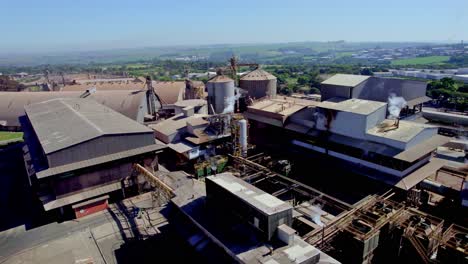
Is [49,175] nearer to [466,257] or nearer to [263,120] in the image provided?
[263,120]

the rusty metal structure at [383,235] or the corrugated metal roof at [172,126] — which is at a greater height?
the corrugated metal roof at [172,126]

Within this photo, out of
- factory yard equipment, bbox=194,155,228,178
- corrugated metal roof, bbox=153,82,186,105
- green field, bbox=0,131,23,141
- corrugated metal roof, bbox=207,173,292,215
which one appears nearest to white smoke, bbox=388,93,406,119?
factory yard equipment, bbox=194,155,228,178

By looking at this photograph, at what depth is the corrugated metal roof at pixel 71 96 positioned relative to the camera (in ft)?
202

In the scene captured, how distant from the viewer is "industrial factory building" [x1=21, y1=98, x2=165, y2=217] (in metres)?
30.9

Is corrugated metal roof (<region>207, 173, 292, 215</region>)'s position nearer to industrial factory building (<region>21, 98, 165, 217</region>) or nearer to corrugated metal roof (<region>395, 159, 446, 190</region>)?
corrugated metal roof (<region>395, 159, 446, 190</region>)

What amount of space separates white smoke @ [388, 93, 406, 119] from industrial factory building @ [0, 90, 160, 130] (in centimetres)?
4302

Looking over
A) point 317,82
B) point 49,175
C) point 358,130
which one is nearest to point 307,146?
point 358,130

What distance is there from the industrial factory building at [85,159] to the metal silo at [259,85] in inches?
993

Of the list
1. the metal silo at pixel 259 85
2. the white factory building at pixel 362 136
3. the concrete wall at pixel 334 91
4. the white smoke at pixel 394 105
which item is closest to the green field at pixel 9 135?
the metal silo at pixel 259 85

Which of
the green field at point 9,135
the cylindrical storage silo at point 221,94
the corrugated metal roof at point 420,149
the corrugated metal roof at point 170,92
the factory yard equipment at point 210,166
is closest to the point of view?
the corrugated metal roof at point 420,149

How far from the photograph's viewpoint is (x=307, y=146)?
3881 centimetres

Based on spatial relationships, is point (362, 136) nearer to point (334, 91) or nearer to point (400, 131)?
point (400, 131)

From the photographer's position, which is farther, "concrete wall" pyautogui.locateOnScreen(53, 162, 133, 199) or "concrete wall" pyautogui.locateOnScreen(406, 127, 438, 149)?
"concrete wall" pyautogui.locateOnScreen(53, 162, 133, 199)

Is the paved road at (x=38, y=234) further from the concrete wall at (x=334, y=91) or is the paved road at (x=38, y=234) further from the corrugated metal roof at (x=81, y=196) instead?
the concrete wall at (x=334, y=91)
